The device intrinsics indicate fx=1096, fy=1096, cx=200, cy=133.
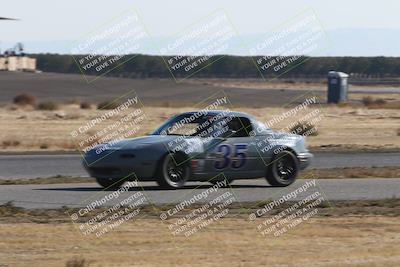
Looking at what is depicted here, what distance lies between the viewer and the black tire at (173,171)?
59.9 feet

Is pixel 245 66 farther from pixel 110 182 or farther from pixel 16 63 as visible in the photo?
pixel 110 182

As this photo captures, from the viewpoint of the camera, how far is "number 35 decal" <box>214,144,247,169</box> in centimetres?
1894

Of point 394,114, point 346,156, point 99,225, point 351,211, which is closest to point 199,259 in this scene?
point 99,225

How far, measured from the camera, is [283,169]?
1972 centimetres

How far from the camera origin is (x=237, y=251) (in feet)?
39.2

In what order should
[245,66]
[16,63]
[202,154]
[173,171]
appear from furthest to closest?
1. [245,66]
2. [16,63]
3. [202,154]
4. [173,171]

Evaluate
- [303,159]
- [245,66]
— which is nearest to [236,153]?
[303,159]

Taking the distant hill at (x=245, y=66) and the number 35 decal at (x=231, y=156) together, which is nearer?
the number 35 decal at (x=231, y=156)

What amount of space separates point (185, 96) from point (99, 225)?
194 ft

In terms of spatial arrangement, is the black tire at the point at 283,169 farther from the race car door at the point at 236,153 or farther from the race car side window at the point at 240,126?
the race car side window at the point at 240,126

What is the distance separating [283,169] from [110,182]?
317 centimetres

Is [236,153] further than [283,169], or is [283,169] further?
[283,169]

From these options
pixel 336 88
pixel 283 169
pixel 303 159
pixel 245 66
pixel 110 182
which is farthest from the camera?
pixel 245 66

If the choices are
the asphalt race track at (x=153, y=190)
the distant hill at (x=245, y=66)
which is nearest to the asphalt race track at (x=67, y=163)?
the asphalt race track at (x=153, y=190)
